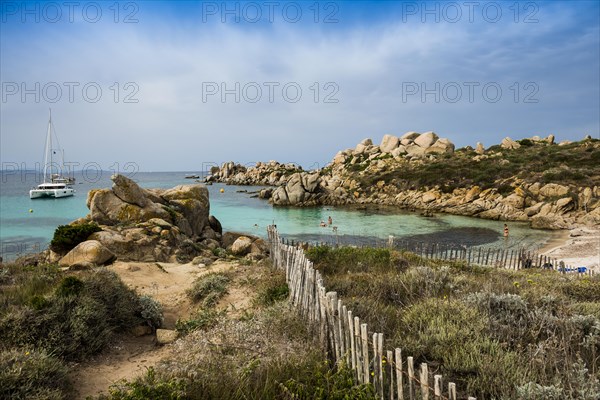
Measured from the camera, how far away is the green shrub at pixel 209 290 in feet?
31.7

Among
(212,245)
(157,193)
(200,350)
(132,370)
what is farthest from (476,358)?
(157,193)

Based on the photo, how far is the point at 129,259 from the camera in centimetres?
1578

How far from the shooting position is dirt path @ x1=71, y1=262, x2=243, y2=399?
5.75m

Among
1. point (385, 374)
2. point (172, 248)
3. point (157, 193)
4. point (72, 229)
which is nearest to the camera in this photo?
point (385, 374)

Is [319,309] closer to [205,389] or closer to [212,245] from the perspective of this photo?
[205,389]

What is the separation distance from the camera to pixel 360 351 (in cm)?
439

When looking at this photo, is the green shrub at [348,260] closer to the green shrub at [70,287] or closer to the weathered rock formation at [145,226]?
the green shrub at [70,287]

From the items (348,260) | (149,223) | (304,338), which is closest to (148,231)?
(149,223)

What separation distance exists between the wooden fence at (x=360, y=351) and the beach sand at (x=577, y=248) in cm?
1723

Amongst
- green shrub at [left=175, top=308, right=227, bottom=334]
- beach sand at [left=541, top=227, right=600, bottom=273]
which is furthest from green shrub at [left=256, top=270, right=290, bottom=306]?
beach sand at [left=541, top=227, right=600, bottom=273]

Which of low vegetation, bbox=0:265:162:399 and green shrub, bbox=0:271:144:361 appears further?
green shrub, bbox=0:271:144:361

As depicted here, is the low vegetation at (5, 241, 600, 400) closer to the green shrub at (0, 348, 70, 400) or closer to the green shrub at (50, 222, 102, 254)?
the green shrub at (0, 348, 70, 400)

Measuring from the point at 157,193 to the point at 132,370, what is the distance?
67.7ft

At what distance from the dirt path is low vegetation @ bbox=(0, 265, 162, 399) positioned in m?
0.28
